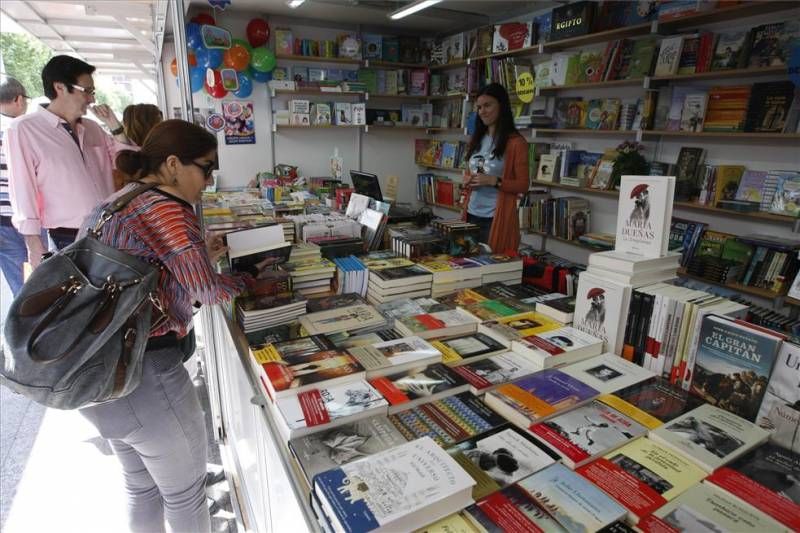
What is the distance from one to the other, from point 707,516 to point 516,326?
2.47ft

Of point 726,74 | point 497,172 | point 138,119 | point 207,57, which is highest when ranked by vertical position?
point 207,57

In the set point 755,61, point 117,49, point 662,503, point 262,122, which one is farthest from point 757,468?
point 117,49

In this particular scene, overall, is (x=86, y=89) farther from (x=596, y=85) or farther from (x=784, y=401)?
(x=596, y=85)

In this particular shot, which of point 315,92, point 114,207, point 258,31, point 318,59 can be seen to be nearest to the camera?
point 114,207

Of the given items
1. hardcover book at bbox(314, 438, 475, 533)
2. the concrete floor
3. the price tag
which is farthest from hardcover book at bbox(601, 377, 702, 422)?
the price tag

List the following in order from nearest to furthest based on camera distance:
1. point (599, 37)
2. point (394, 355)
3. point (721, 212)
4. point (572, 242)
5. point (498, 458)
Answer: point (498, 458) → point (394, 355) → point (721, 212) → point (599, 37) → point (572, 242)

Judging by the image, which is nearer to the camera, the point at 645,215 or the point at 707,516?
the point at 707,516

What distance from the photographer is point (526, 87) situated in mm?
3957

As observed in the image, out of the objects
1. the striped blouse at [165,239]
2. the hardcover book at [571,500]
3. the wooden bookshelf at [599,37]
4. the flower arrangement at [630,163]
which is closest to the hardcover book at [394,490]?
the hardcover book at [571,500]

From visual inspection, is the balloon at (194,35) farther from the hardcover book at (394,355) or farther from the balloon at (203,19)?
the hardcover book at (394,355)

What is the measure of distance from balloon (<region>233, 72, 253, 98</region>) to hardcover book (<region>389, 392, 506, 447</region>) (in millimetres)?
4819

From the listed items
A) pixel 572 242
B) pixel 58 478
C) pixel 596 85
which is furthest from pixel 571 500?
pixel 596 85

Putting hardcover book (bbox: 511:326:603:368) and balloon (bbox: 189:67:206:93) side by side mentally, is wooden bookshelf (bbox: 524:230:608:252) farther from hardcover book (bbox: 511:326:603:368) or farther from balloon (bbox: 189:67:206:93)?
balloon (bbox: 189:67:206:93)

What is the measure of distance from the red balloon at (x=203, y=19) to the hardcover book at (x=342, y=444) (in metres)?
4.98
